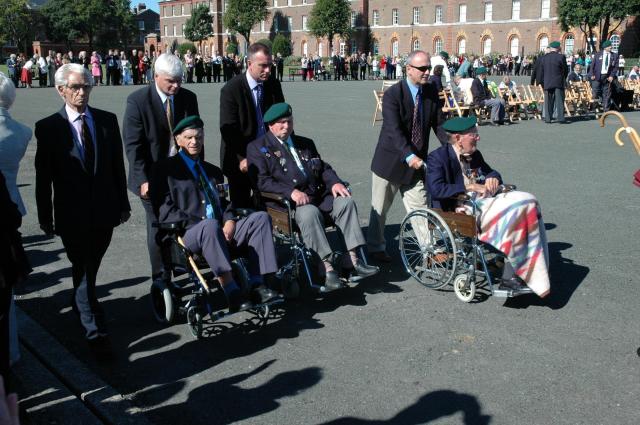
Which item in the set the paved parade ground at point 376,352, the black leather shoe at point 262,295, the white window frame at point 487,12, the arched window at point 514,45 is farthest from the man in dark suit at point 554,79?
the white window frame at point 487,12

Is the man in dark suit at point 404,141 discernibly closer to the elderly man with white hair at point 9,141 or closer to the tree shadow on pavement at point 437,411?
the tree shadow on pavement at point 437,411

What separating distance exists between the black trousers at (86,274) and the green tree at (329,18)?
286 ft

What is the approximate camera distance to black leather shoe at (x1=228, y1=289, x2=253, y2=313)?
16.3ft

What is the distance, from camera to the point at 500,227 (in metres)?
5.57

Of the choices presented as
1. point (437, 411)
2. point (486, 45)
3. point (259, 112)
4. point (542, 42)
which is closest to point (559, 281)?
point (437, 411)

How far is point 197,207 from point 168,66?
116 cm

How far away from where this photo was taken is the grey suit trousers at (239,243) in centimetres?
499

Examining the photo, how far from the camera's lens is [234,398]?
4.10 meters

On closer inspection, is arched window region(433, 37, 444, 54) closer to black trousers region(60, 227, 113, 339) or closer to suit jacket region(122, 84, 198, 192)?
suit jacket region(122, 84, 198, 192)

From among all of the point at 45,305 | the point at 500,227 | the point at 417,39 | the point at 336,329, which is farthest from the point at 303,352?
the point at 417,39

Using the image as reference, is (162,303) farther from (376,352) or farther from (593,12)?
(593,12)

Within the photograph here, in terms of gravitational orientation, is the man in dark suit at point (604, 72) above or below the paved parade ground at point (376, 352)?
above

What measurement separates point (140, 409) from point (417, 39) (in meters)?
87.0

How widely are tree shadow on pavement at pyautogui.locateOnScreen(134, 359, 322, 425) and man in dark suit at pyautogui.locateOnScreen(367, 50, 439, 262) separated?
2.67 meters
